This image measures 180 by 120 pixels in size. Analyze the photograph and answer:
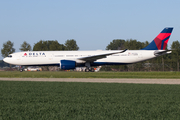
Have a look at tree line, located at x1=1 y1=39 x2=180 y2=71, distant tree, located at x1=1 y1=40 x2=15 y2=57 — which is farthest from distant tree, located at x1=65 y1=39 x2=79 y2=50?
distant tree, located at x1=1 y1=40 x2=15 y2=57

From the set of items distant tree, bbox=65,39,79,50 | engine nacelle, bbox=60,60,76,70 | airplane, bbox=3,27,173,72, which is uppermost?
distant tree, bbox=65,39,79,50

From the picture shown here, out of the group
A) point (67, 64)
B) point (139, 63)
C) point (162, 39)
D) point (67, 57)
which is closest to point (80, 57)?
point (67, 57)

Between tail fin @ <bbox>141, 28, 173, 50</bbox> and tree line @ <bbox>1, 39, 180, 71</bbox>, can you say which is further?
tree line @ <bbox>1, 39, 180, 71</bbox>

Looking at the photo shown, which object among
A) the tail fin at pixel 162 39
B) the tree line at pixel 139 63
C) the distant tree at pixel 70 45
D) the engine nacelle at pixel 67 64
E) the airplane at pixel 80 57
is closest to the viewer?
the engine nacelle at pixel 67 64

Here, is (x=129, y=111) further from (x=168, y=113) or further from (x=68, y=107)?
(x=68, y=107)

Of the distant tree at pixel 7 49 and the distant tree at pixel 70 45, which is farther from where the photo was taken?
the distant tree at pixel 70 45

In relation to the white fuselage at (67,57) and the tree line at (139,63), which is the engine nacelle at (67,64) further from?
the tree line at (139,63)

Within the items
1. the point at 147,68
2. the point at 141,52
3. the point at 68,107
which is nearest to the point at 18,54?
the point at 141,52

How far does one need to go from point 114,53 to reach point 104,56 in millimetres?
1868

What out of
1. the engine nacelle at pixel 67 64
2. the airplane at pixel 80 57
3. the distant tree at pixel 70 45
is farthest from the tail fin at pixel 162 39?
the distant tree at pixel 70 45

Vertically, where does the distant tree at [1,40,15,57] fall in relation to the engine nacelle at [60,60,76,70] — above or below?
above

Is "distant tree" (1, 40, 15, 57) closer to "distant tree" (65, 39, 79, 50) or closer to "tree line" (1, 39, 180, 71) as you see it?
"tree line" (1, 39, 180, 71)

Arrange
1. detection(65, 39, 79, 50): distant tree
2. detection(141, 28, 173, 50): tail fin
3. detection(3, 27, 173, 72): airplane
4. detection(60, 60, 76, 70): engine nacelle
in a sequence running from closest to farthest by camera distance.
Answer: detection(60, 60, 76, 70): engine nacelle < detection(3, 27, 173, 72): airplane < detection(141, 28, 173, 50): tail fin < detection(65, 39, 79, 50): distant tree

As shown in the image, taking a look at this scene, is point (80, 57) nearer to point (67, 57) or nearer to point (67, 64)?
point (67, 57)
